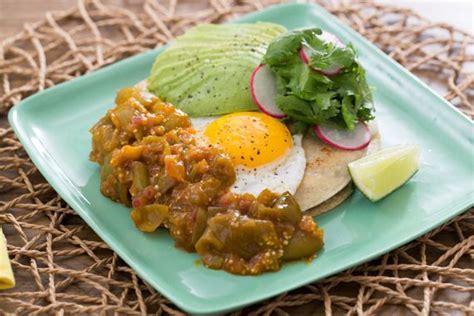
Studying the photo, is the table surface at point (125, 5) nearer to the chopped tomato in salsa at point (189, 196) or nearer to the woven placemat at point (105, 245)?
the woven placemat at point (105, 245)

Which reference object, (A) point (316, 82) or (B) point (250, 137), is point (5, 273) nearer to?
(B) point (250, 137)

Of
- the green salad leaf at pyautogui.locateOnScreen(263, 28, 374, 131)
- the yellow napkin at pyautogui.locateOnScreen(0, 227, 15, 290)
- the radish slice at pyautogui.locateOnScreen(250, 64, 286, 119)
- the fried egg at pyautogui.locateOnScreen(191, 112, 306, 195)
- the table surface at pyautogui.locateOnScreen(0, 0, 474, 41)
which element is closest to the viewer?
the yellow napkin at pyautogui.locateOnScreen(0, 227, 15, 290)

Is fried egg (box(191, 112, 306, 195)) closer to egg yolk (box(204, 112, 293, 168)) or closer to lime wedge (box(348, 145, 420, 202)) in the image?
egg yolk (box(204, 112, 293, 168))

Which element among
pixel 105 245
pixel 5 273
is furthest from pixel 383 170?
pixel 5 273

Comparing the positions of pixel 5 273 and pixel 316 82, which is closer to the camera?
pixel 5 273

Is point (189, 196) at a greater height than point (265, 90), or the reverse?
point (265, 90)

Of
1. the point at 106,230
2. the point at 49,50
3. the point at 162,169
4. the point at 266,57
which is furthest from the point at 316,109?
the point at 49,50

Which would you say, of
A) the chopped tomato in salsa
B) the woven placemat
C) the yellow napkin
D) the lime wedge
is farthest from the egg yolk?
the yellow napkin

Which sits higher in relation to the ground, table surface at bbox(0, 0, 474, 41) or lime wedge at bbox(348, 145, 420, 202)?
lime wedge at bbox(348, 145, 420, 202)
